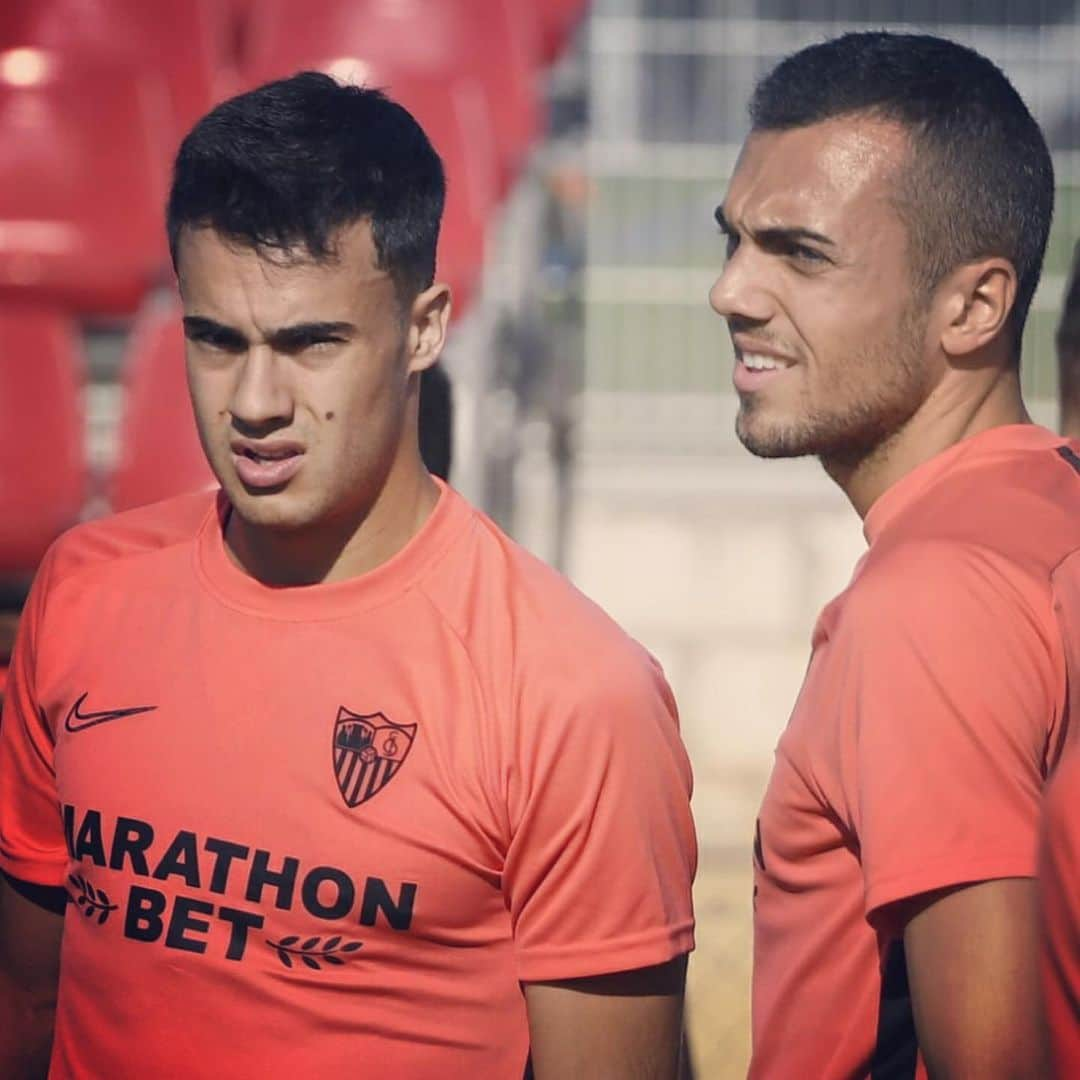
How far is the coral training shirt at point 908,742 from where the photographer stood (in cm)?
146

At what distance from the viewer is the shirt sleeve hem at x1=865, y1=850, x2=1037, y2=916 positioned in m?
1.44

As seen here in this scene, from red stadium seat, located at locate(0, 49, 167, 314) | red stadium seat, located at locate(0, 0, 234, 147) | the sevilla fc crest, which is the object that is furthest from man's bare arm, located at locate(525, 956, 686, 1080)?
red stadium seat, located at locate(0, 0, 234, 147)

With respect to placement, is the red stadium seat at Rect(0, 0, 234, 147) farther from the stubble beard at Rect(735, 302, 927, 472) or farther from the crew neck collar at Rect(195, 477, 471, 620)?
the stubble beard at Rect(735, 302, 927, 472)

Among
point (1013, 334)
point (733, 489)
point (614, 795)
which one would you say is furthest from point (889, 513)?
point (733, 489)

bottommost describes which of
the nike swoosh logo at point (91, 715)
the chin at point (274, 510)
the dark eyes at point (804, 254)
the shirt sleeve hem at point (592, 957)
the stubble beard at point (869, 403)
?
the shirt sleeve hem at point (592, 957)

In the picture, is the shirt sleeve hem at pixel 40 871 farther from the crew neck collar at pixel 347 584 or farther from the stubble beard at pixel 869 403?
the stubble beard at pixel 869 403

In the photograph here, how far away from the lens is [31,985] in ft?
6.34

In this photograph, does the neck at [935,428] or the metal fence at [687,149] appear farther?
the metal fence at [687,149]

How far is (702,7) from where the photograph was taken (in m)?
6.64

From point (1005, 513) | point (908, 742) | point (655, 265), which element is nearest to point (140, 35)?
point (655, 265)

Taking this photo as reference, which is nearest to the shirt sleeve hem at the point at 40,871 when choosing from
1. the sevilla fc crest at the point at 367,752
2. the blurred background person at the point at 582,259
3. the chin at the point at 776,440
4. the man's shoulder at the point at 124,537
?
the man's shoulder at the point at 124,537

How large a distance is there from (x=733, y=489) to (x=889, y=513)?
4.91 meters

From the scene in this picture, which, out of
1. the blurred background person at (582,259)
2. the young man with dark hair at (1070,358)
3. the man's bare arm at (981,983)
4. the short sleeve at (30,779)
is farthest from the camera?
the blurred background person at (582,259)

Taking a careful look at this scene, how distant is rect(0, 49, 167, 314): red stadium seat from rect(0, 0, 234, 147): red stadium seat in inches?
11.9
